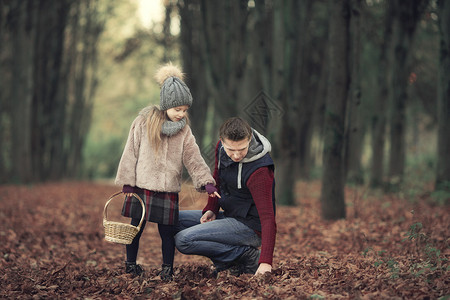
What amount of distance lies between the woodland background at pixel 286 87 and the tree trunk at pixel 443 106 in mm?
23

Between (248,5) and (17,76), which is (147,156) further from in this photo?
(17,76)

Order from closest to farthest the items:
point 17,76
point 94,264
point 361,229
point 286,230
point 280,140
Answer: point 94,264 → point 361,229 → point 286,230 → point 280,140 → point 17,76

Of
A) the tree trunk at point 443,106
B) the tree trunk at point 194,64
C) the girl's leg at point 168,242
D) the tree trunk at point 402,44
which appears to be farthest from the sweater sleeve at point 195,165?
the tree trunk at point 194,64

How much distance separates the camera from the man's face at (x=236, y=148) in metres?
4.26

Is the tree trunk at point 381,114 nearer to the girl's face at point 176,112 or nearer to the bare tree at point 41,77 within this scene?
the girl's face at point 176,112

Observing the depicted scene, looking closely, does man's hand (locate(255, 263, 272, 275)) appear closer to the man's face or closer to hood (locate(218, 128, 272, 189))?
hood (locate(218, 128, 272, 189))

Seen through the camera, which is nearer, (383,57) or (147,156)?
(147,156)

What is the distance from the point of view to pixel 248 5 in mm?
12406

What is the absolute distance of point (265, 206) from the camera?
4301 mm

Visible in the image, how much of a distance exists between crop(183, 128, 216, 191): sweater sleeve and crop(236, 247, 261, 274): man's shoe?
753 millimetres

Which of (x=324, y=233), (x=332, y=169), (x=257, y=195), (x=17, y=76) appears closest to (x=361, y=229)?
(x=324, y=233)

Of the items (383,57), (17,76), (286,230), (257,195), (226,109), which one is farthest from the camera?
A: (17,76)

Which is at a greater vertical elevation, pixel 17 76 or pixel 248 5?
pixel 248 5

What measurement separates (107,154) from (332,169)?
30433 millimetres
